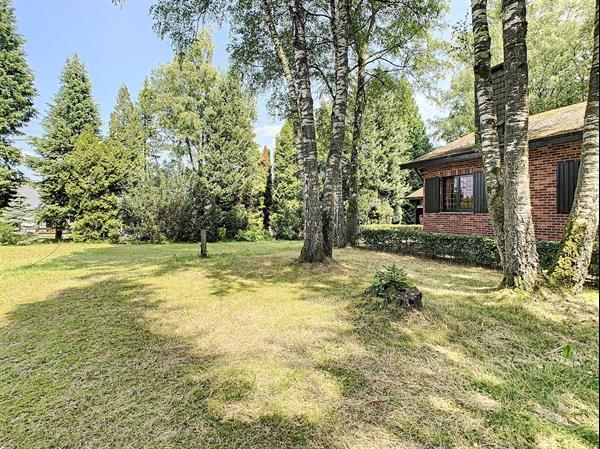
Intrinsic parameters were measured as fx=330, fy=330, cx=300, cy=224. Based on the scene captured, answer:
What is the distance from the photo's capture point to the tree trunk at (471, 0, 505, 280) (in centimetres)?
568

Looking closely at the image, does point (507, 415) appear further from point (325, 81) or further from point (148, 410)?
point (325, 81)

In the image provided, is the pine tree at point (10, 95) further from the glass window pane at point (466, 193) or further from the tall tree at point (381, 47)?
the glass window pane at point (466, 193)

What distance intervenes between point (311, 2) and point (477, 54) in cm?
830

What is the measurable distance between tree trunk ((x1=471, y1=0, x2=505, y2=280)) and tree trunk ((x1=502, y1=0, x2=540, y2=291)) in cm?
51

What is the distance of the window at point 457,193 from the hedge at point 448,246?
2182 millimetres

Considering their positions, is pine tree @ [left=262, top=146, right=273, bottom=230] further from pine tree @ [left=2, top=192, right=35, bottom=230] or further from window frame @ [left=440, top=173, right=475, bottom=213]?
pine tree @ [left=2, top=192, right=35, bottom=230]

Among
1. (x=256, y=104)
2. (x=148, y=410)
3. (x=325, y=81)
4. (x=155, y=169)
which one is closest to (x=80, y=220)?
(x=155, y=169)

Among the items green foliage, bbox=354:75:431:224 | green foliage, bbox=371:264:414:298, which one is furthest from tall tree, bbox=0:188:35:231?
green foliage, bbox=354:75:431:224

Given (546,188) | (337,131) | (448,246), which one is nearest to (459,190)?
(546,188)

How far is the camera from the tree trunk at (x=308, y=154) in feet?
26.0

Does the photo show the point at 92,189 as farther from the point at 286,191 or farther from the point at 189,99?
the point at 286,191

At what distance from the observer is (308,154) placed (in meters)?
7.98

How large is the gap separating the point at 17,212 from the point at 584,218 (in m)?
22.0

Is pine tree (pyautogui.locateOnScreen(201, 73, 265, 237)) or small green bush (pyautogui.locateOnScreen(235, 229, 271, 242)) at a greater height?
pine tree (pyautogui.locateOnScreen(201, 73, 265, 237))
